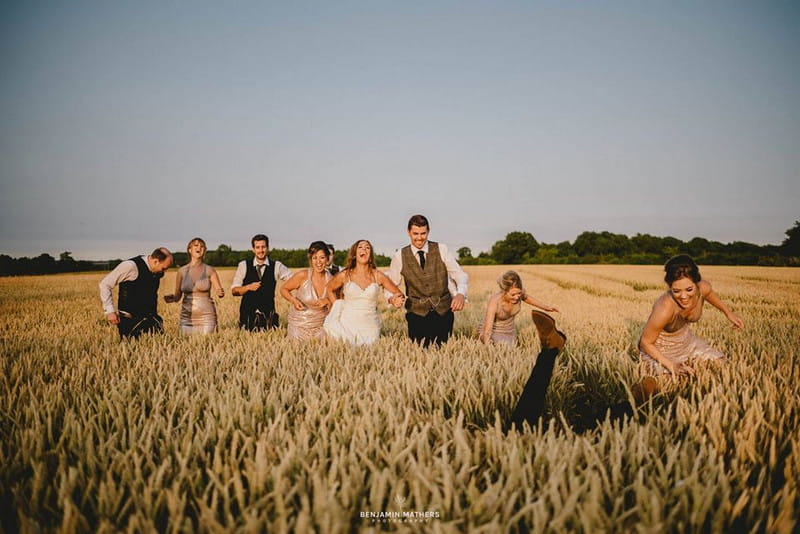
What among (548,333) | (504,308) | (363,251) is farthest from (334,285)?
(548,333)

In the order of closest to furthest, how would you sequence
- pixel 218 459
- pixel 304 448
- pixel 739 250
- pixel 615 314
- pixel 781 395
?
pixel 218 459
pixel 304 448
pixel 781 395
pixel 615 314
pixel 739 250

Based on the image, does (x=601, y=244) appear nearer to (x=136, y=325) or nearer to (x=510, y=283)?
(x=510, y=283)

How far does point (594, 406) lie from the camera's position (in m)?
2.87

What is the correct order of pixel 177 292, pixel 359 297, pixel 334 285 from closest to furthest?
pixel 359 297
pixel 334 285
pixel 177 292

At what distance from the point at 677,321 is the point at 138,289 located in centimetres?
736

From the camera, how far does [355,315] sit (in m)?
5.35

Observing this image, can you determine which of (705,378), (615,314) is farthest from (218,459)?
(615,314)

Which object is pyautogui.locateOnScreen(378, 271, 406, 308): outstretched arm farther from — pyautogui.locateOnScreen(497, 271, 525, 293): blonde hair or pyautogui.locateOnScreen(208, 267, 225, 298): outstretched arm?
pyautogui.locateOnScreen(208, 267, 225, 298): outstretched arm

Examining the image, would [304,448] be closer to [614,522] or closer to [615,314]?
[614,522]

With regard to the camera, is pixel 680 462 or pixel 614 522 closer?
pixel 614 522

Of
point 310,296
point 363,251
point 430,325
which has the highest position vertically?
point 363,251

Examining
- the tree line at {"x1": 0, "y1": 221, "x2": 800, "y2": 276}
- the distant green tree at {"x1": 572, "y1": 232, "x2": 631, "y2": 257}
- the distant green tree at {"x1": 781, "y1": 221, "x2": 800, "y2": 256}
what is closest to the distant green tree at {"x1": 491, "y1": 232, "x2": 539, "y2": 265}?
the tree line at {"x1": 0, "y1": 221, "x2": 800, "y2": 276}

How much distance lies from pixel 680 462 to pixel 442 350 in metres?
2.38

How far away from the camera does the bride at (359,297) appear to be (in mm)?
5288
